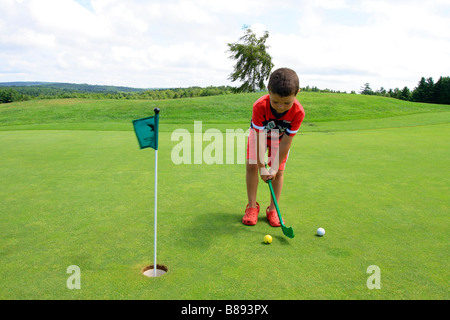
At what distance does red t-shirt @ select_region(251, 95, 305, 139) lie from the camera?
3.82m

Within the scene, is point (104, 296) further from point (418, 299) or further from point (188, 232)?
point (418, 299)

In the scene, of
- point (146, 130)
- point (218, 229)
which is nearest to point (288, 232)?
point (218, 229)

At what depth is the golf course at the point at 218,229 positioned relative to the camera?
8.36 feet

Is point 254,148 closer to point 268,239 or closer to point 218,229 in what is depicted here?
point 218,229

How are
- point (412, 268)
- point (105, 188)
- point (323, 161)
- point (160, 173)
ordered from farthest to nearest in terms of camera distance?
point (323, 161) < point (160, 173) < point (105, 188) < point (412, 268)

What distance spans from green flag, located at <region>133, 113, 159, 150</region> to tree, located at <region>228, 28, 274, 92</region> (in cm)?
4771

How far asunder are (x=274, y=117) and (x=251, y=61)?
1895 inches

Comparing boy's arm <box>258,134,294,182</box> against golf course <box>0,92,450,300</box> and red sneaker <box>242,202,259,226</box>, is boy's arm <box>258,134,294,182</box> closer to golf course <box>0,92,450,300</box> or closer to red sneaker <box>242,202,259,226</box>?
red sneaker <box>242,202,259,226</box>

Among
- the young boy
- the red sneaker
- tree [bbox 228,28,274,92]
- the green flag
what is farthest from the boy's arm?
tree [bbox 228,28,274,92]

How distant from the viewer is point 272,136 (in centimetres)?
411

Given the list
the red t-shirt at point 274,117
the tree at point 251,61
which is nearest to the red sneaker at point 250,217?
the red t-shirt at point 274,117

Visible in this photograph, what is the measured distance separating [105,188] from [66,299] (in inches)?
115

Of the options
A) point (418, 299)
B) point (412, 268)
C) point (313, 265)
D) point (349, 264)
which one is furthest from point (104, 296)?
point (412, 268)

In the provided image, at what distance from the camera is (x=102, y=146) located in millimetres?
9328
